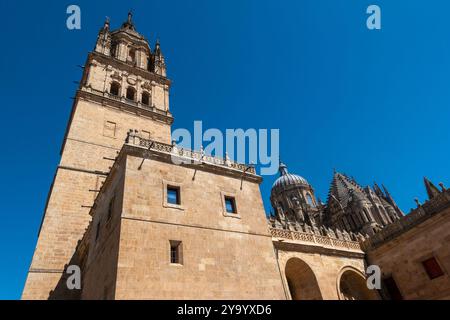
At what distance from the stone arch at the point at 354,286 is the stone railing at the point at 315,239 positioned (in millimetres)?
1674

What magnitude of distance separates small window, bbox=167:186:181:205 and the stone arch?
A: 495 inches

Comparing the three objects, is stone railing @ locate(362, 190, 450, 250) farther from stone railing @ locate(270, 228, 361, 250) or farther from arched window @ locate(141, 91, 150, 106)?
arched window @ locate(141, 91, 150, 106)

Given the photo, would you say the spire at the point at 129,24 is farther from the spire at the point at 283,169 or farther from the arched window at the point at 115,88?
the spire at the point at 283,169

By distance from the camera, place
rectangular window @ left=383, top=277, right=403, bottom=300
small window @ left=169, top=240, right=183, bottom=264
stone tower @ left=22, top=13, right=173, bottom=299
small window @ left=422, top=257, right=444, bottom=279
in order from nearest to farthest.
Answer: small window @ left=169, top=240, right=183, bottom=264
small window @ left=422, top=257, right=444, bottom=279
stone tower @ left=22, top=13, right=173, bottom=299
rectangular window @ left=383, top=277, right=403, bottom=300

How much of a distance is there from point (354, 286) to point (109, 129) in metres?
22.9

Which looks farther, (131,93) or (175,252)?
(131,93)

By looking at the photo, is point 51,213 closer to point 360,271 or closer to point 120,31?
point 360,271

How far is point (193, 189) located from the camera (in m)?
14.4

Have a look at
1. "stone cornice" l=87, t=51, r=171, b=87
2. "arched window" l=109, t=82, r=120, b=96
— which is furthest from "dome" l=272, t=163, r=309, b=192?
"arched window" l=109, t=82, r=120, b=96

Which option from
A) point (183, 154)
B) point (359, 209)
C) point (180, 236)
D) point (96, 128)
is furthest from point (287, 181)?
point (180, 236)

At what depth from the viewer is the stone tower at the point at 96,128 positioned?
17.3m

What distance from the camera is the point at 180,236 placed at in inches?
486

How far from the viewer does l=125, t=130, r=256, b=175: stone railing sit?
1466cm

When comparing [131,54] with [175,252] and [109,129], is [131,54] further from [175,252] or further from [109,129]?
[175,252]
